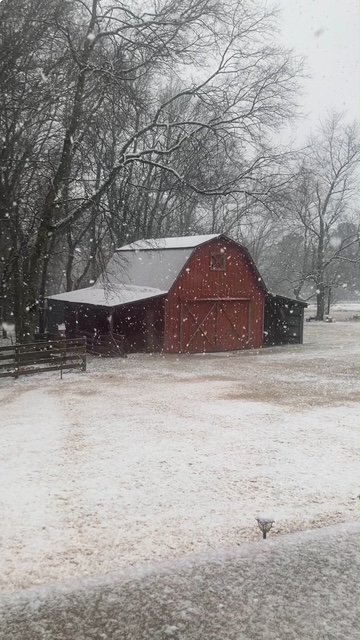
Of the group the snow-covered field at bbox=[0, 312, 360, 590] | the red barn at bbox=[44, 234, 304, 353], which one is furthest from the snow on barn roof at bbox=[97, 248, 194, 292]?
the snow-covered field at bbox=[0, 312, 360, 590]

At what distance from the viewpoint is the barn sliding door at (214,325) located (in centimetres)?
2592

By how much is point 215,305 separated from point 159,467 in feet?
58.9

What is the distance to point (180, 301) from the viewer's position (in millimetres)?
25500

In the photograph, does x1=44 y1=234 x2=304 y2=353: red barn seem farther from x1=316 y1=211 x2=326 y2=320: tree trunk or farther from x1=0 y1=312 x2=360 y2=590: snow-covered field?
x1=316 y1=211 x2=326 y2=320: tree trunk

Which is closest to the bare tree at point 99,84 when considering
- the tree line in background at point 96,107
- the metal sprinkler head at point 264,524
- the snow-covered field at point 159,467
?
the tree line in background at point 96,107

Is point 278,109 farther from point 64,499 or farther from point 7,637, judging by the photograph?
point 7,637

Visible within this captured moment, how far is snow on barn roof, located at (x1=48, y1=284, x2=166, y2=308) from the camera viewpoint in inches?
954

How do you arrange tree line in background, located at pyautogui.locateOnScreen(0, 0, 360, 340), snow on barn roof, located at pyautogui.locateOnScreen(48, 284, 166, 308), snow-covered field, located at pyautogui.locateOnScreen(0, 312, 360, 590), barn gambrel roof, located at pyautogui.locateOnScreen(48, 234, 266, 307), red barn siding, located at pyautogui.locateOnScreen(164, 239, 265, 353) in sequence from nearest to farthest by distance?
snow-covered field, located at pyautogui.locateOnScreen(0, 312, 360, 590)
tree line in background, located at pyautogui.locateOnScreen(0, 0, 360, 340)
snow on barn roof, located at pyautogui.locateOnScreen(48, 284, 166, 308)
barn gambrel roof, located at pyautogui.locateOnScreen(48, 234, 266, 307)
red barn siding, located at pyautogui.locateOnScreen(164, 239, 265, 353)

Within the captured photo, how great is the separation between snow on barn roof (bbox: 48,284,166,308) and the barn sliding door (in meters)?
1.87

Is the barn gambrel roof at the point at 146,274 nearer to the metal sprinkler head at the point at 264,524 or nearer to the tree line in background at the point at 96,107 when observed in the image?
the tree line in background at the point at 96,107

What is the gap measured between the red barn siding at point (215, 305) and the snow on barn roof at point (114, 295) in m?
1.12

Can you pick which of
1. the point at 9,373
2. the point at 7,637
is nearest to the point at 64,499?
the point at 7,637

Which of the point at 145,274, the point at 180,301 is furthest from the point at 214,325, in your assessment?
the point at 145,274

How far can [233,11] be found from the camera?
20.0m
